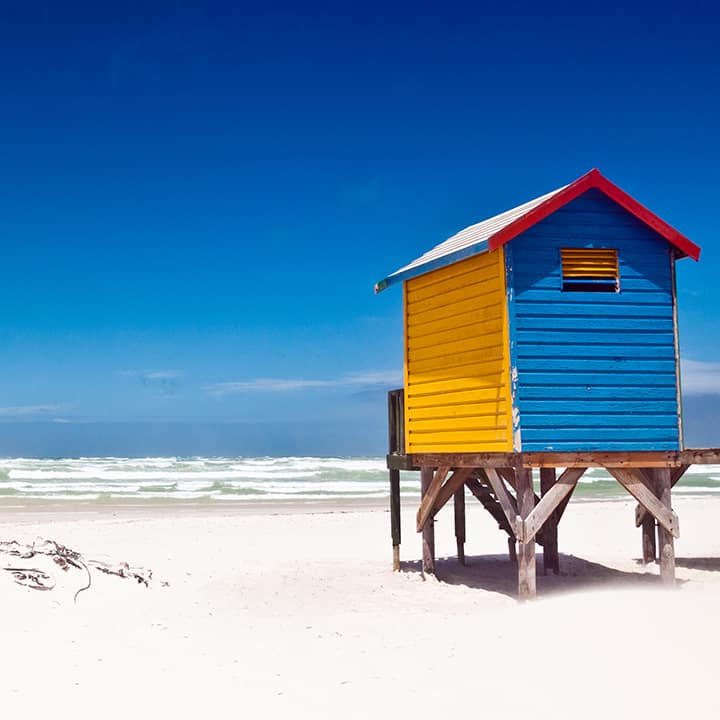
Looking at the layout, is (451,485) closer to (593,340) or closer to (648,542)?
(593,340)

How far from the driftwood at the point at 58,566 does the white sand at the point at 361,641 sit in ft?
0.58

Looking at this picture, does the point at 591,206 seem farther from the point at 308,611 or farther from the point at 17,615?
the point at 17,615

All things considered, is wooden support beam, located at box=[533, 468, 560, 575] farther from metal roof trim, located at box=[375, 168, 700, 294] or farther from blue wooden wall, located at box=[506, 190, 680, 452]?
metal roof trim, located at box=[375, 168, 700, 294]

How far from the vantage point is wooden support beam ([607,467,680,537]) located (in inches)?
488

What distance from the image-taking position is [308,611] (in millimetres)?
11742

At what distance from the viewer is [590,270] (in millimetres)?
12164

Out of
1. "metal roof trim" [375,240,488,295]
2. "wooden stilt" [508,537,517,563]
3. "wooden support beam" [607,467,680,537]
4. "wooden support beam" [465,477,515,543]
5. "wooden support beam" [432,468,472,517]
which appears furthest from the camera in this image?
"wooden stilt" [508,537,517,563]

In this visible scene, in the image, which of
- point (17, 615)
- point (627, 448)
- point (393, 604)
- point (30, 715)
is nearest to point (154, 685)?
point (30, 715)

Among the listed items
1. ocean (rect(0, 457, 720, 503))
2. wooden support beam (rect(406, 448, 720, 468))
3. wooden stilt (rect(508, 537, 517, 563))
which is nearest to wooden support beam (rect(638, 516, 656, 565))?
wooden stilt (rect(508, 537, 517, 563))

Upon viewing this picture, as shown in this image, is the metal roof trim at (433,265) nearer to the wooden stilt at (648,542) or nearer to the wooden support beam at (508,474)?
the wooden support beam at (508,474)

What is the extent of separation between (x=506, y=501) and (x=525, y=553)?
742mm

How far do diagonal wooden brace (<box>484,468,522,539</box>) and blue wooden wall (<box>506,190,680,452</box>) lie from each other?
3.12 ft

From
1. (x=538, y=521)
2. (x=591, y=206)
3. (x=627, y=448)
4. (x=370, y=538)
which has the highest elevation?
(x=591, y=206)

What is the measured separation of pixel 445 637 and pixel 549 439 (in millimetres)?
3194
